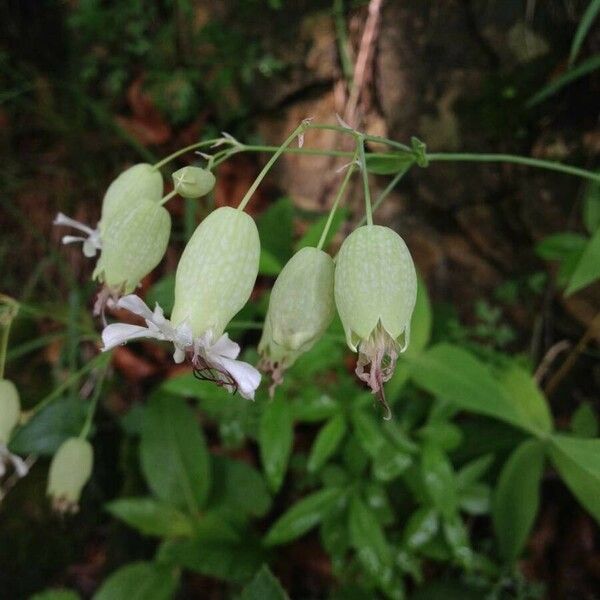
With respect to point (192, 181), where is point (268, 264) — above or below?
below

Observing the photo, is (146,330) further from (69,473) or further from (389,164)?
(69,473)

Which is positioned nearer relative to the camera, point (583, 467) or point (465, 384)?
point (583, 467)

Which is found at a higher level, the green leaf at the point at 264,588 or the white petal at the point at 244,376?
the white petal at the point at 244,376

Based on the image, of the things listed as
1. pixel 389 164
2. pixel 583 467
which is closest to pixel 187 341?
pixel 389 164

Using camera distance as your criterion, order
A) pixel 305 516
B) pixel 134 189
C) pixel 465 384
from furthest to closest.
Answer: pixel 305 516 < pixel 465 384 < pixel 134 189

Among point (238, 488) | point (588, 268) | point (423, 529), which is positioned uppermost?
point (588, 268)

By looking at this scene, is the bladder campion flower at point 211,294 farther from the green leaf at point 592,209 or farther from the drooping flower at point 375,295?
the green leaf at point 592,209

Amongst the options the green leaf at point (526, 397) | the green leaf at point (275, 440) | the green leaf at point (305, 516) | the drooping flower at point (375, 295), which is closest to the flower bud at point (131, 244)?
the drooping flower at point (375, 295)
